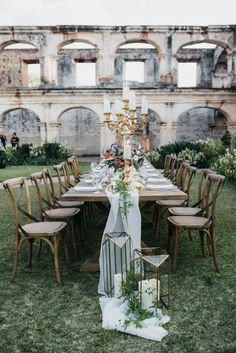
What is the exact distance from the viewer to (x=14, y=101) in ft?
64.1

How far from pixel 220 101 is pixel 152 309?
57.8 feet

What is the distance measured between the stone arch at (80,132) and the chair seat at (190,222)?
20674 mm

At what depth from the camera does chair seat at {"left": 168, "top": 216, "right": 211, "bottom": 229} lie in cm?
435

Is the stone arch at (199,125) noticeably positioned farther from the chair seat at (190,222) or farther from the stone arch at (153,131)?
the chair seat at (190,222)

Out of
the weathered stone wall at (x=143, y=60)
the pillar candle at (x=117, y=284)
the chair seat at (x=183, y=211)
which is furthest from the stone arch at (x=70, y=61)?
the pillar candle at (x=117, y=284)

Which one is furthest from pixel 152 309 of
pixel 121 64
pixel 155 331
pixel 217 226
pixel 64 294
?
pixel 121 64

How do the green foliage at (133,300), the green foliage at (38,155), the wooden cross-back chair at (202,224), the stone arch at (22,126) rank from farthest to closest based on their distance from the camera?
the stone arch at (22,126), the green foliage at (38,155), the wooden cross-back chair at (202,224), the green foliage at (133,300)

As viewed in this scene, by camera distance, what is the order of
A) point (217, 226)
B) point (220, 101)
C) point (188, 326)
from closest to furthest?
point (188, 326) → point (217, 226) → point (220, 101)

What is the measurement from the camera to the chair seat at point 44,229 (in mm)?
4094

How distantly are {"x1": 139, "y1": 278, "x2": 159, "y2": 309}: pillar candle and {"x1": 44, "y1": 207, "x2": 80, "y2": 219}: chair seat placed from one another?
1996mm

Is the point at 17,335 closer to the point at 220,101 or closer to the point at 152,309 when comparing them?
the point at 152,309

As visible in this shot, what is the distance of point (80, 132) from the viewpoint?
82.4 feet

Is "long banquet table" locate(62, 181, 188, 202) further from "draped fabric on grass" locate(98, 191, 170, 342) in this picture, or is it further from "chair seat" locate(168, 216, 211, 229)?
"chair seat" locate(168, 216, 211, 229)

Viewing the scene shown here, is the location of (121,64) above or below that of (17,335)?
above
